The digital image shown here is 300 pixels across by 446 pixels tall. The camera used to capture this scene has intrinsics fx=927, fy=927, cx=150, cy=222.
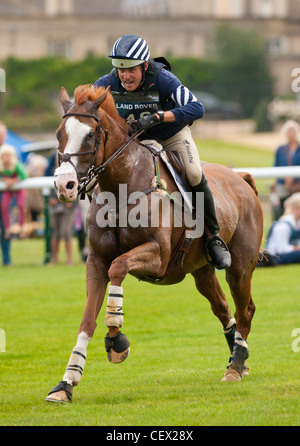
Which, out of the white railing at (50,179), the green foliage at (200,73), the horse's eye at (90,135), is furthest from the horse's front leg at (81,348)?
the green foliage at (200,73)

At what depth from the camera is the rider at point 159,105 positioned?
697 cm

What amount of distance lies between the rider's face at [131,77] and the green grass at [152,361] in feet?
7.72

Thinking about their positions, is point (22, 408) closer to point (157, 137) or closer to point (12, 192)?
point (157, 137)

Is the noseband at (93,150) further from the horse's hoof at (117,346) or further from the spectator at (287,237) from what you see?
the spectator at (287,237)

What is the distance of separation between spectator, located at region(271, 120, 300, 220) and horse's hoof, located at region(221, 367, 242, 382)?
8.53 metres

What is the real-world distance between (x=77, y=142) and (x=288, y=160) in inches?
393

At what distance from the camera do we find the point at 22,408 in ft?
21.9

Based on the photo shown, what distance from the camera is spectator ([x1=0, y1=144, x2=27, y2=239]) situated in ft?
50.0

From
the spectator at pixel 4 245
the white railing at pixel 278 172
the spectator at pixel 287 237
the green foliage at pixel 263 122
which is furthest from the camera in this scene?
the green foliage at pixel 263 122

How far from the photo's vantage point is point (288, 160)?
16.0 meters

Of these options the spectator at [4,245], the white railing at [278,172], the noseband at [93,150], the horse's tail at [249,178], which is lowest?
the spectator at [4,245]

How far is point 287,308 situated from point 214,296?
324cm
